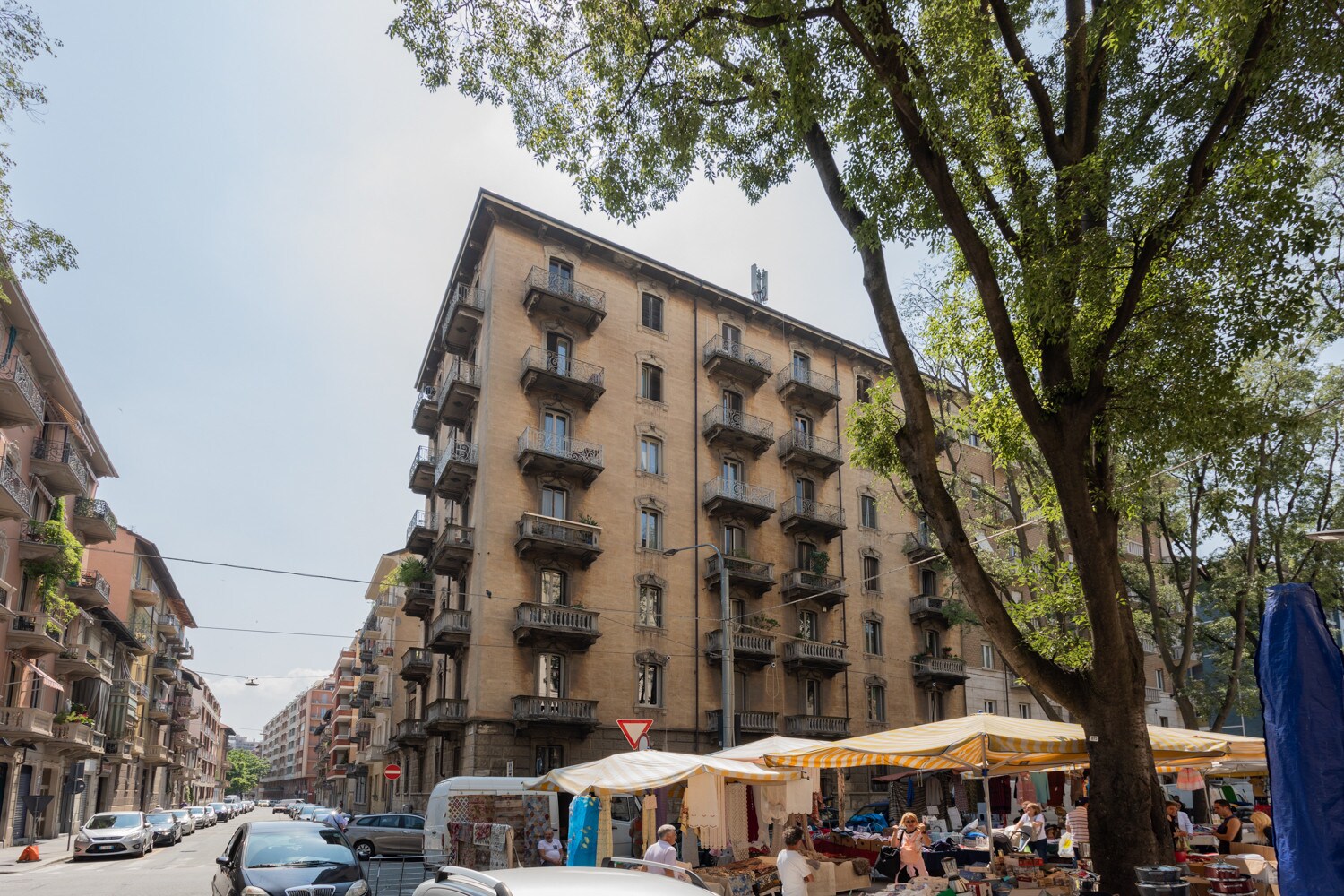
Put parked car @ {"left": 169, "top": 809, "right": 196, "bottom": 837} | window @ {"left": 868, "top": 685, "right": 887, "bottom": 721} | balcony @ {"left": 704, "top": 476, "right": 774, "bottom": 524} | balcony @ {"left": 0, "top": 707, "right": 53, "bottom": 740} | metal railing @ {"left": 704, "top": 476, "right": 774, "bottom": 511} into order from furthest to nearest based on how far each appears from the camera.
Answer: parked car @ {"left": 169, "top": 809, "right": 196, "bottom": 837} → window @ {"left": 868, "top": 685, "right": 887, "bottom": 721} → metal railing @ {"left": 704, "top": 476, "right": 774, "bottom": 511} → balcony @ {"left": 704, "top": 476, "right": 774, "bottom": 524} → balcony @ {"left": 0, "top": 707, "right": 53, "bottom": 740}

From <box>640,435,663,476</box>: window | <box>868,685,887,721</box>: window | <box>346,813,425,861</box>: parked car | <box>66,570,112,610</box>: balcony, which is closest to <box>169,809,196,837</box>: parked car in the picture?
<box>66,570,112,610</box>: balcony

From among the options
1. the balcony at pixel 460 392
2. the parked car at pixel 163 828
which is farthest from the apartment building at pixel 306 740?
the balcony at pixel 460 392

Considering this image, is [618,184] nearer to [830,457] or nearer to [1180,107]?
[1180,107]

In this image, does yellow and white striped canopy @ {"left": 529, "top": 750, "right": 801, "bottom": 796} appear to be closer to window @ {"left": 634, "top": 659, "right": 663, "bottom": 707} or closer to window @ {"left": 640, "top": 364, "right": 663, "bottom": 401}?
window @ {"left": 634, "top": 659, "right": 663, "bottom": 707}

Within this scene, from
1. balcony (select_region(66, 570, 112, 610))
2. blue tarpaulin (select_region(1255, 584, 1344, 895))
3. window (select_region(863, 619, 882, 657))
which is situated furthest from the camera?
balcony (select_region(66, 570, 112, 610))

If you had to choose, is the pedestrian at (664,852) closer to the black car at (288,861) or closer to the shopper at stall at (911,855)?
the black car at (288,861)

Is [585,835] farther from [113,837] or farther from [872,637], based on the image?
[872,637]

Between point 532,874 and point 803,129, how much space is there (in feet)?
29.4

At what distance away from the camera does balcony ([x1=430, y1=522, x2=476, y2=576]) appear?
3281 cm

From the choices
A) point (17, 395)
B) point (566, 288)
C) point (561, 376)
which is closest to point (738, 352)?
point (566, 288)

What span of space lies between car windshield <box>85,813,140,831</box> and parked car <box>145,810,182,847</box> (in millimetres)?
4818

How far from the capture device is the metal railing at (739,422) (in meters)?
37.5

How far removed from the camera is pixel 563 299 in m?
34.2

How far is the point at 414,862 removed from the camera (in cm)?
2780
